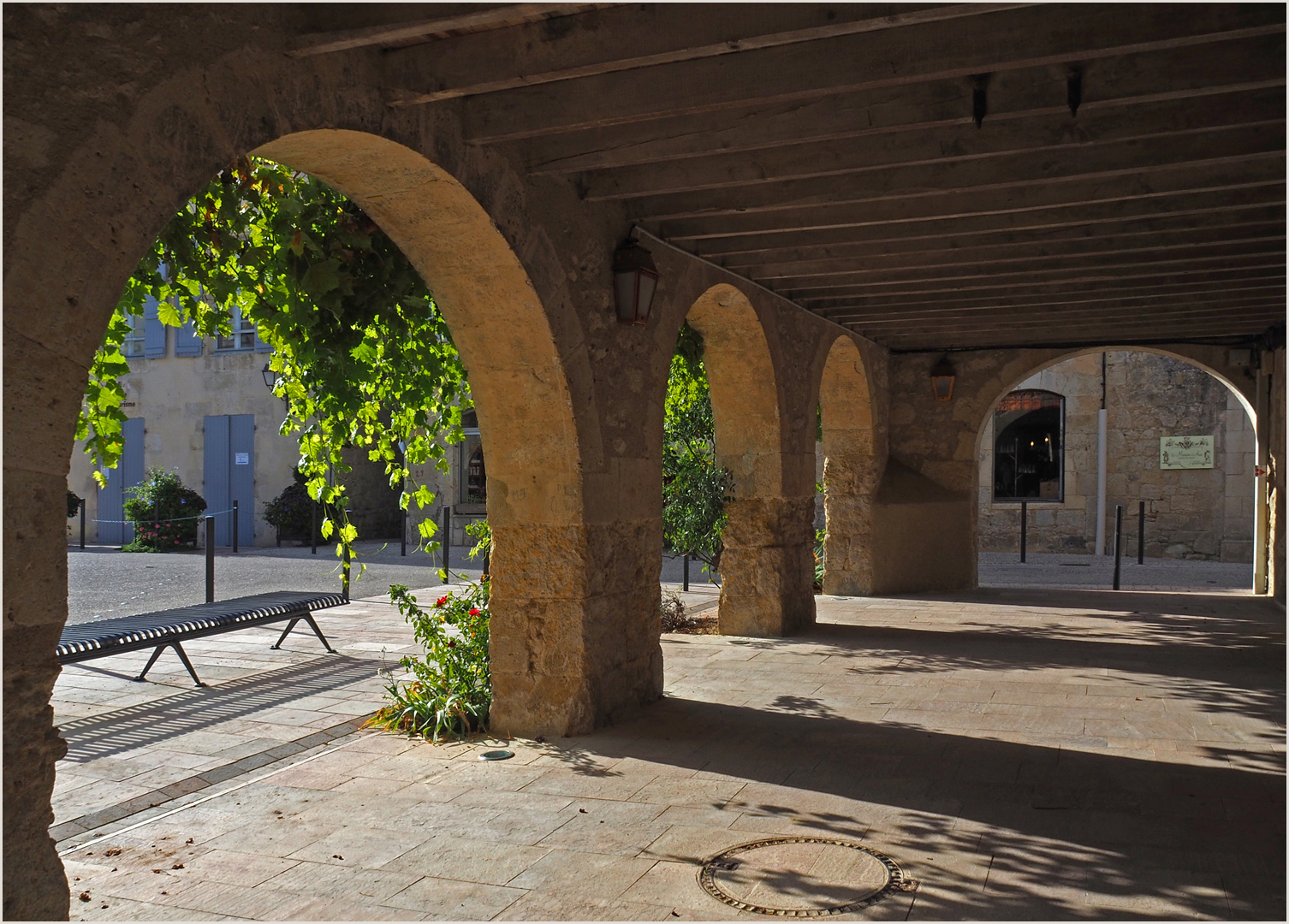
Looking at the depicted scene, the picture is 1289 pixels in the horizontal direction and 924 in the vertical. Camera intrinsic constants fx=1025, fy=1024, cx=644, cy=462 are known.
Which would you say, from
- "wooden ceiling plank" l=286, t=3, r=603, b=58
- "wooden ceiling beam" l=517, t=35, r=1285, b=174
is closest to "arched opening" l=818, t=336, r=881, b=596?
"wooden ceiling beam" l=517, t=35, r=1285, b=174

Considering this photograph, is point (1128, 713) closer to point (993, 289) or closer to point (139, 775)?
point (993, 289)

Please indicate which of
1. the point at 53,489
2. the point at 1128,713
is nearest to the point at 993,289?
the point at 1128,713

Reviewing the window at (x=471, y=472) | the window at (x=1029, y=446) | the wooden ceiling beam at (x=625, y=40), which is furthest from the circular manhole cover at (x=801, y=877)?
the window at (x=471, y=472)

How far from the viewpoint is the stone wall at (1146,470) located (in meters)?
13.2

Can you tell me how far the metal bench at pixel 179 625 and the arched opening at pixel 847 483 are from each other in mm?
4814

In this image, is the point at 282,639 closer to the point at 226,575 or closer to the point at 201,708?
the point at 201,708

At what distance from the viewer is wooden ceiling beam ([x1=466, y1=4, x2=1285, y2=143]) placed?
2672 mm

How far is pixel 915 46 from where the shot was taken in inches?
113

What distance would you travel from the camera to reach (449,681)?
14.9 feet

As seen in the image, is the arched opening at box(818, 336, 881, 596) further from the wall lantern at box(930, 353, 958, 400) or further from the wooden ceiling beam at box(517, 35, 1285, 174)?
the wooden ceiling beam at box(517, 35, 1285, 174)

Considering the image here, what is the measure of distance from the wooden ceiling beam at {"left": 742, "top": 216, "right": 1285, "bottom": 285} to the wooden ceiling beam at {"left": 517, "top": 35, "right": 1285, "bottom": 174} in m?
1.73

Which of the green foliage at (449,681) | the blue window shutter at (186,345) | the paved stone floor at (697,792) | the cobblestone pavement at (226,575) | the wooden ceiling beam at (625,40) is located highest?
the blue window shutter at (186,345)

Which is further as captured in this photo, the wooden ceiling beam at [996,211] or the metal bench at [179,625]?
the metal bench at [179,625]

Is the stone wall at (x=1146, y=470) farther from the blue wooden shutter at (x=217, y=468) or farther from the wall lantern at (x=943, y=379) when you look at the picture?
the blue wooden shutter at (x=217, y=468)
